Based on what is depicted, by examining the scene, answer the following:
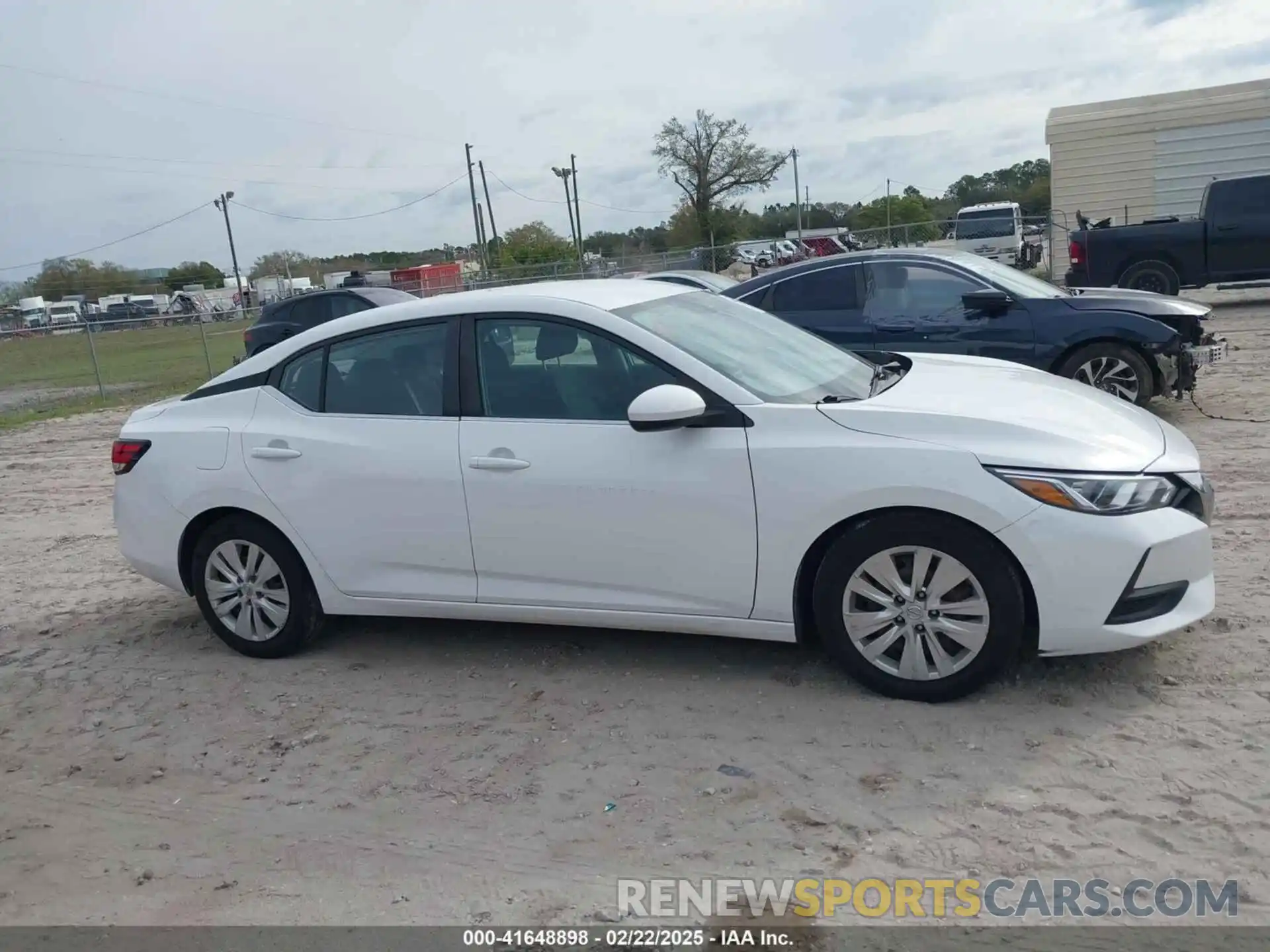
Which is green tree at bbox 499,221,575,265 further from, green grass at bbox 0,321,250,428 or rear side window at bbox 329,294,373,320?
rear side window at bbox 329,294,373,320

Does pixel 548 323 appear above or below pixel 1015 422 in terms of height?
above

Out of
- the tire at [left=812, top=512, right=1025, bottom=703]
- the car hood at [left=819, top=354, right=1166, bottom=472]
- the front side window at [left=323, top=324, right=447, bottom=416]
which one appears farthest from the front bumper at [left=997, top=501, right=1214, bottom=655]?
the front side window at [left=323, top=324, right=447, bottom=416]

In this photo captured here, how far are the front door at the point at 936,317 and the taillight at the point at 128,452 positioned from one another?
220 inches

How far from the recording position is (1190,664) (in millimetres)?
4344

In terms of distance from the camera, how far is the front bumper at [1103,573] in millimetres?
3914

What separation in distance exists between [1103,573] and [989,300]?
5149mm

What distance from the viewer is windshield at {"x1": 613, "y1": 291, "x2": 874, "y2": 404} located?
15.0ft

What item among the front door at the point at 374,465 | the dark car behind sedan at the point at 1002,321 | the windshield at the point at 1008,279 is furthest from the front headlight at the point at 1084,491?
the windshield at the point at 1008,279

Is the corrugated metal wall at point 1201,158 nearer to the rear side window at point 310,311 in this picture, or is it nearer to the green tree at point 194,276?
the rear side window at point 310,311

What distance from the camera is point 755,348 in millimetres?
4910

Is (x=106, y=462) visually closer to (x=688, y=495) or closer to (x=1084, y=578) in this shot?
(x=688, y=495)

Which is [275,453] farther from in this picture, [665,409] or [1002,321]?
[1002,321]

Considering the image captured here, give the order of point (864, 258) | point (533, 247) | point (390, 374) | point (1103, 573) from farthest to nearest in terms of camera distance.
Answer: point (533, 247), point (864, 258), point (390, 374), point (1103, 573)

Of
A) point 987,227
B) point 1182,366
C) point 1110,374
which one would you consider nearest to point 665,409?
point 1110,374
